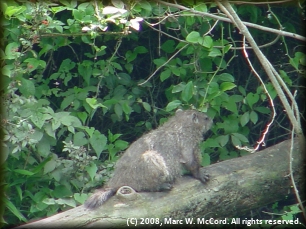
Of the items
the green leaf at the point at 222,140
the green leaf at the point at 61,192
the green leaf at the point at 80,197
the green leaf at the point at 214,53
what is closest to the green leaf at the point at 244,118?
the green leaf at the point at 222,140

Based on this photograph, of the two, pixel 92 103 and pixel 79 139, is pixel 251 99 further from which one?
pixel 79 139

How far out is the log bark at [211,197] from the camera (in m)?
4.78

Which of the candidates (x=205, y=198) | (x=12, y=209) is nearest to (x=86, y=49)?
(x=12, y=209)

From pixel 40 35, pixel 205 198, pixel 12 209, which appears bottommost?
pixel 12 209

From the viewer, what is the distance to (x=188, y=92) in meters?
5.89

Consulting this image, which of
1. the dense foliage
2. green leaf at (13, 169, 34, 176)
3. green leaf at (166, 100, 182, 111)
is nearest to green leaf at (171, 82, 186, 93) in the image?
the dense foliage

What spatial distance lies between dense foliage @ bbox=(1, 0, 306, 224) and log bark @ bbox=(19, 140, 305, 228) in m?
0.54

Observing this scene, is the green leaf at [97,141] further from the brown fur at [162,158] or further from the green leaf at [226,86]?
the green leaf at [226,86]

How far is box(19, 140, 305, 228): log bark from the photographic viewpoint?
15.7ft

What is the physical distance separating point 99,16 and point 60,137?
1636 mm

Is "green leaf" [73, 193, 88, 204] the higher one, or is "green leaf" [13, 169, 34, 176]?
"green leaf" [13, 169, 34, 176]

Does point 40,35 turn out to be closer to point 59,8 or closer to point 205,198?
point 59,8

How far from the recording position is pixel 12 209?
569cm

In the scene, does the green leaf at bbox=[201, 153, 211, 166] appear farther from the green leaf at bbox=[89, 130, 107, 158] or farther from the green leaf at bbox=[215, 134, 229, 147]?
the green leaf at bbox=[89, 130, 107, 158]
